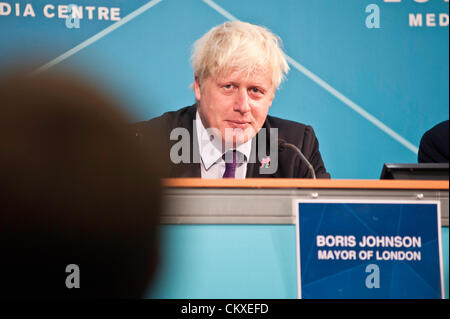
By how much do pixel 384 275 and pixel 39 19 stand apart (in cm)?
245

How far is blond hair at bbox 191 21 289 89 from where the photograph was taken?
2.92m

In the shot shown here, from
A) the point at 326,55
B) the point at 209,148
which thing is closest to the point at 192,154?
the point at 209,148

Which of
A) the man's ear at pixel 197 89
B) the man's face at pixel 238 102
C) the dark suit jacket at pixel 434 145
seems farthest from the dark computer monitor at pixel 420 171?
the man's ear at pixel 197 89

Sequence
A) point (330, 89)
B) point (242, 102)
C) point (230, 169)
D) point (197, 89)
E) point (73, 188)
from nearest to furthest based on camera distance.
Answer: point (73, 188) < point (230, 169) < point (242, 102) < point (197, 89) < point (330, 89)

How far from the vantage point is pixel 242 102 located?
117 inches

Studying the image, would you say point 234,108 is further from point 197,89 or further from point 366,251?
point 366,251

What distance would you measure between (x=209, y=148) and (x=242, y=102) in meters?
0.30

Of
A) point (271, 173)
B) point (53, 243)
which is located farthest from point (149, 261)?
point (271, 173)

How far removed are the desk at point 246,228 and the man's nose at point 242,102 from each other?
117 cm

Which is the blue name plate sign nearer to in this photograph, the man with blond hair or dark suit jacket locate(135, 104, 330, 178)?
dark suit jacket locate(135, 104, 330, 178)

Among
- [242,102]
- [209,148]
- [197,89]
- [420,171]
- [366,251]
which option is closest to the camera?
[366,251]

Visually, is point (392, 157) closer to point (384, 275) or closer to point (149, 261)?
point (384, 275)

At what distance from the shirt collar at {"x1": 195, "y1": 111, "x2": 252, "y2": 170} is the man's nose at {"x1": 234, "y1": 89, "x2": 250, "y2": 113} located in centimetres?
17

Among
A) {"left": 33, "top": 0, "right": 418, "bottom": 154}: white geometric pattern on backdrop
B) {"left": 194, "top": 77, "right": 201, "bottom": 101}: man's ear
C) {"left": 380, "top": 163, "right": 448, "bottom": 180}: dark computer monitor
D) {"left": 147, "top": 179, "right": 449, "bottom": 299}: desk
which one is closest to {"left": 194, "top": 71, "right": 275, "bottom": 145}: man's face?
{"left": 194, "top": 77, "right": 201, "bottom": 101}: man's ear
